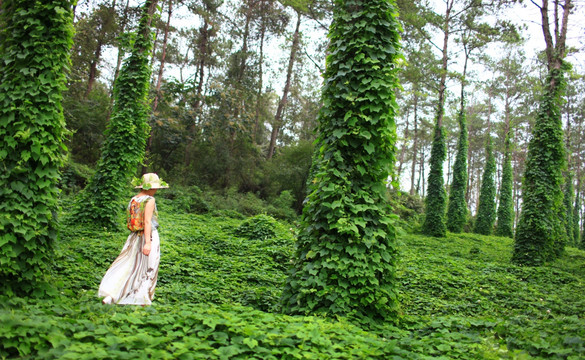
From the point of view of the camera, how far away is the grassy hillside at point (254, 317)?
117 inches

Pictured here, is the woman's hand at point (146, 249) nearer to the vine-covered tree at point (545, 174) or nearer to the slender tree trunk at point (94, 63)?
the vine-covered tree at point (545, 174)

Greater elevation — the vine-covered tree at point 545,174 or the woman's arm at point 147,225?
the vine-covered tree at point 545,174

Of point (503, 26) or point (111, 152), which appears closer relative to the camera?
point (111, 152)

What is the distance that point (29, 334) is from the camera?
116 inches

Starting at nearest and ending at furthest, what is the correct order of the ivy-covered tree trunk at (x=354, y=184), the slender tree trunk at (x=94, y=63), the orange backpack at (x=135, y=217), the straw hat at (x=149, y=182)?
the ivy-covered tree trunk at (x=354, y=184) < the orange backpack at (x=135, y=217) < the straw hat at (x=149, y=182) < the slender tree trunk at (x=94, y=63)

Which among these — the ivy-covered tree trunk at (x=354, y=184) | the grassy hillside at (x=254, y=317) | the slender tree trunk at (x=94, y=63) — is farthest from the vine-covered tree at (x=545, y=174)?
the slender tree trunk at (x=94, y=63)

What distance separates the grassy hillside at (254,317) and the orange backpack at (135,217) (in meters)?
0.93

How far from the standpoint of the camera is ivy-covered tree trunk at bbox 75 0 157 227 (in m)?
9.34

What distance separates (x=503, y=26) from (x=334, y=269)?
72.5ft

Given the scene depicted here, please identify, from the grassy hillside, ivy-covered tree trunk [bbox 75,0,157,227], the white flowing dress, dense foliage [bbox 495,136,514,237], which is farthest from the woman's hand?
dense foliage [bbox 495,136,514,237]

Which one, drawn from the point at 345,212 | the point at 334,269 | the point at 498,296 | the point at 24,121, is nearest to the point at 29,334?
the point at 24,121

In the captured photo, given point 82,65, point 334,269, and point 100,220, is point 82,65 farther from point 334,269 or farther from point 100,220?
point 334,269

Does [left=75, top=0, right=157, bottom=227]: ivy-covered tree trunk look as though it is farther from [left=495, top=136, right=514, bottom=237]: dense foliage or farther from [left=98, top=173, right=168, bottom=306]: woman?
[left=495, top=136, right=514, bottom=237]: dense foliage

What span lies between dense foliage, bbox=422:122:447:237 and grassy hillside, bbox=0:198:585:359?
9368 millimetres
